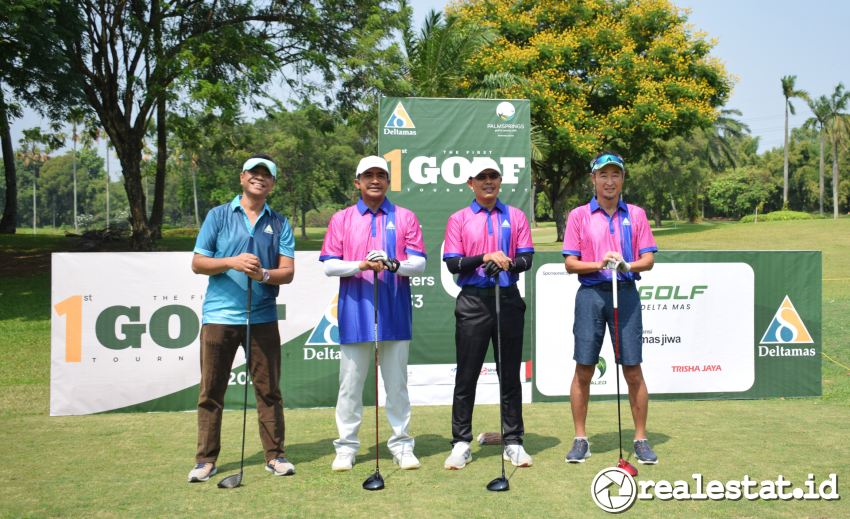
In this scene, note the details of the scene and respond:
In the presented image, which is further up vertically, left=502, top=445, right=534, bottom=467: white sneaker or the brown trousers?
the brown trousers

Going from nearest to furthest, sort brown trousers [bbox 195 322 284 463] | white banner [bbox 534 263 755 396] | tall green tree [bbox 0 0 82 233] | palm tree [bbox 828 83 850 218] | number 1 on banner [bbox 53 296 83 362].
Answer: brown trousers [bbox 195 322 284 463] < number 1 on banner [bbox 53 296 83 362] < white banner [bbox 534 263 755 396] < tall green tree [bbox 0 0 82 233] < palm tree [bbox 828 83 850 218]

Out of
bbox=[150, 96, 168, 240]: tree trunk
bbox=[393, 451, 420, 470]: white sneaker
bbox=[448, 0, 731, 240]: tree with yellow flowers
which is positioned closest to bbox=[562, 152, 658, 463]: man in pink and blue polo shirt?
bbox=[393, 451, 420, 470]: white sneaker

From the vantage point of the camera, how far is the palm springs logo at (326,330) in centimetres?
682

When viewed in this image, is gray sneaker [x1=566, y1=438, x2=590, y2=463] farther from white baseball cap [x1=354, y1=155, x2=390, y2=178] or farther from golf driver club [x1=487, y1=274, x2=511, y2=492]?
white baseball cap [x1=354, y1=155, x2=390, y2=178]

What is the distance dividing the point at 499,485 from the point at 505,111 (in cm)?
416

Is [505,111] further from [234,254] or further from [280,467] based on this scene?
[280,467]

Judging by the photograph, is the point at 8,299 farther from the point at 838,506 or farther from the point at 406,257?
the point at 838,506

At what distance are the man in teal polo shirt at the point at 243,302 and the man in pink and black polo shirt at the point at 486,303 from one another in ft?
3.70

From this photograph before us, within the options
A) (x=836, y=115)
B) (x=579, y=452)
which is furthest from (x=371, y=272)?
(x=836, y=115)

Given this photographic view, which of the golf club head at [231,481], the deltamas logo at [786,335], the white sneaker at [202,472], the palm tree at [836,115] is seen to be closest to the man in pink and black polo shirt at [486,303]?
the golf club head at [231,481]

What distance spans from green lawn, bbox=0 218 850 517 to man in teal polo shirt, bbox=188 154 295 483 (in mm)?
265

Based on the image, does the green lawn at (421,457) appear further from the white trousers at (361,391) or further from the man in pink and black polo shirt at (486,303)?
the man in pink and black polo shirt at (486,303)

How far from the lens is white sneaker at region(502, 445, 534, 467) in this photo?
4773 millimetres

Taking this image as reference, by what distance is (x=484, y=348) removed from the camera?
16.3 feet
